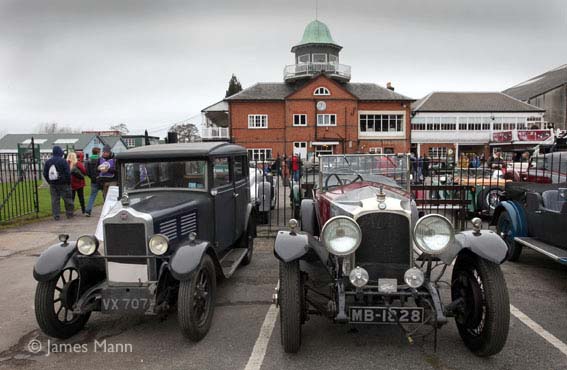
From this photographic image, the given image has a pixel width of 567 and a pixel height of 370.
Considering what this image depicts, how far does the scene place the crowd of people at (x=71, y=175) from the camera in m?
10.3

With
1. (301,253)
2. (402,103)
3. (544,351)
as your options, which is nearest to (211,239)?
(301,253)

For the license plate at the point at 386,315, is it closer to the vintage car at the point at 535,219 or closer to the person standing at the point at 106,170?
the vintage car at the point at 535,219

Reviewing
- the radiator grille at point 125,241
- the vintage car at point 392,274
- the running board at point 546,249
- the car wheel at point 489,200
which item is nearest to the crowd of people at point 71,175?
the radiator grille at point 125,241

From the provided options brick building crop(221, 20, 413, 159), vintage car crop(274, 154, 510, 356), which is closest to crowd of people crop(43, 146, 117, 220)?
vintage car crop(274, 154, 510, 356)

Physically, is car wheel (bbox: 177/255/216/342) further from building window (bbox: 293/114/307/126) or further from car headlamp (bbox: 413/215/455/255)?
building window (bbox: 293/114/307/126)

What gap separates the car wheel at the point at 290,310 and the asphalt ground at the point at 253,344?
17 cm

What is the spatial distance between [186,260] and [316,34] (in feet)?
148

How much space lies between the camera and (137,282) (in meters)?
4.24

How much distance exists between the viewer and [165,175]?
17.2 feet

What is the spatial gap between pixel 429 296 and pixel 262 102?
37.0 metres

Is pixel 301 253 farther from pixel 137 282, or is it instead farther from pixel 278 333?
pixel 137 282

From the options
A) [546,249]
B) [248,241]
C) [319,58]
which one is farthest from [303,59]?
[546,249]

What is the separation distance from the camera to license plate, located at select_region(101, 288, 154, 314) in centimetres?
396

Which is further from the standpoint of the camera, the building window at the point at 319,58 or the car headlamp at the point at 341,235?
the building window at the point at 319,58
